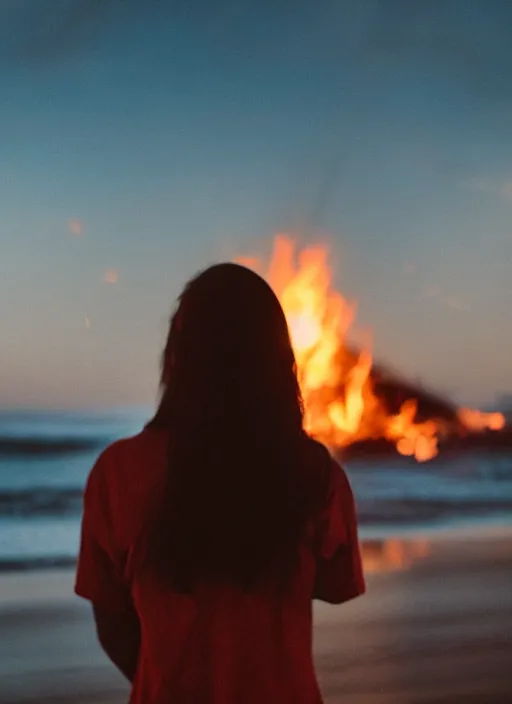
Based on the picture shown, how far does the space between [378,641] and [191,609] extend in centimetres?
302

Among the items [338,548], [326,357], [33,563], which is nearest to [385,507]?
[326,357]

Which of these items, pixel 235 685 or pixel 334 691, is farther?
pixel 334 691

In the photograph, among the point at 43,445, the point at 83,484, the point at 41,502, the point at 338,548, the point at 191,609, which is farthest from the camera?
the point at 43,445

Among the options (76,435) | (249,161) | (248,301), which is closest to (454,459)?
(76,435)

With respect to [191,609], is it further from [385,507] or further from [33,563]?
[385,507]

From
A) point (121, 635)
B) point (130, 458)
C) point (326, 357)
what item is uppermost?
point (326, 357)

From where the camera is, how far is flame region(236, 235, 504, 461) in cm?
716

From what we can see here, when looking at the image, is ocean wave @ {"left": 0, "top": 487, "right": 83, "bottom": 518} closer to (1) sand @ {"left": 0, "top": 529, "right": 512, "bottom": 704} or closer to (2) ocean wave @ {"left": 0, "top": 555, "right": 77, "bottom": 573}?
(2) ocean wave @ {"left": 0, "top": 555, "right": 77, "bottom": 573}

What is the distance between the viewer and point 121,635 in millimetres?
1630

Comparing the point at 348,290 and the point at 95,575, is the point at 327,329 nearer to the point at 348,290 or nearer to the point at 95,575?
the point at 348,290

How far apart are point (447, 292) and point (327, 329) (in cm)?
87

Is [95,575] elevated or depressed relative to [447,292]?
depressed

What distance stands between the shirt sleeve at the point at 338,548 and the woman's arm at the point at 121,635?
282 mm

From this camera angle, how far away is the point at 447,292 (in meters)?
7.45
